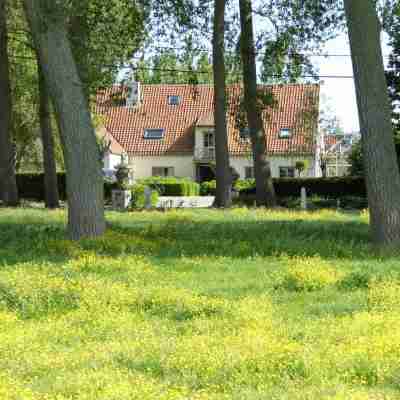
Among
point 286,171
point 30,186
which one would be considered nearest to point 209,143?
point 286,171

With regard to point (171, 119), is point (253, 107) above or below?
below

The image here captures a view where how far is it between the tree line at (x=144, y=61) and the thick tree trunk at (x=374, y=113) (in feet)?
0.06

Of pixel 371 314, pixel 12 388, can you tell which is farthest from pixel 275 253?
pixel 12 388

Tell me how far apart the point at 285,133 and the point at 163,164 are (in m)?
10.0

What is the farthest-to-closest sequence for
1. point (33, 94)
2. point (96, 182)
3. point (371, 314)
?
point (33, 94) < point (96, 182) < point (371, 314)

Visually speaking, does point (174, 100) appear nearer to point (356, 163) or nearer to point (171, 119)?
point (171, 119)

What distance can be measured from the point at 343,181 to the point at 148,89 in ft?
90.8

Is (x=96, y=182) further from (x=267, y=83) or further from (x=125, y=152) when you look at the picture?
(x=125, y=152)

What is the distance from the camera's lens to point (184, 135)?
6869 cm

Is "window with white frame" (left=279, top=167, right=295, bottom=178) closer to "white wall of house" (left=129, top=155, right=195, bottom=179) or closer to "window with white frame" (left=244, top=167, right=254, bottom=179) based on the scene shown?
"window with white frame" (left=244, top=167, right=254, bottom=179)

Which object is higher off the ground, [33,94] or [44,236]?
[33,94]

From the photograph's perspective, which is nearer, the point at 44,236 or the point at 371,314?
the point at 371,314

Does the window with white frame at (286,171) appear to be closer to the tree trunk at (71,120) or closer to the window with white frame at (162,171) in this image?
the window with white frame at (162,171)

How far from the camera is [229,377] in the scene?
7.07m
